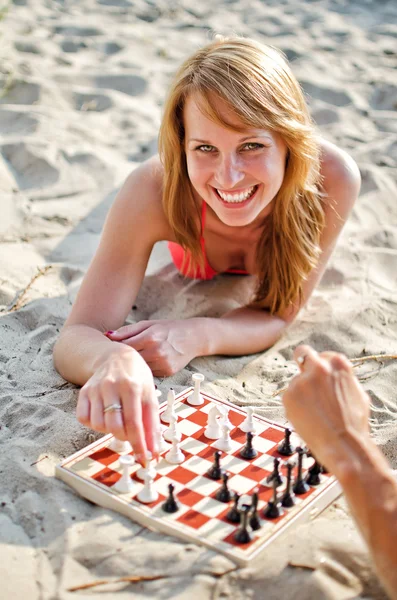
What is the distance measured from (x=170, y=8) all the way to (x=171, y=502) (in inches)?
222

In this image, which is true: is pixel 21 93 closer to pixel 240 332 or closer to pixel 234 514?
pixel 240 332

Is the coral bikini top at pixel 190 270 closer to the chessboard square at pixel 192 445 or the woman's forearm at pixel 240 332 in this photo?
the woman's forearm at pixel 240 332

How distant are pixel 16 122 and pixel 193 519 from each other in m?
3.16

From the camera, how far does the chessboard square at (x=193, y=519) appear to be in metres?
1.77

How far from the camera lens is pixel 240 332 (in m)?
2.78

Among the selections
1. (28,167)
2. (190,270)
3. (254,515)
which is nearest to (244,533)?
(254,515)

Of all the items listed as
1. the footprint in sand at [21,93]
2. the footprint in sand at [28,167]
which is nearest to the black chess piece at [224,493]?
the footprint in sand at [28,167]

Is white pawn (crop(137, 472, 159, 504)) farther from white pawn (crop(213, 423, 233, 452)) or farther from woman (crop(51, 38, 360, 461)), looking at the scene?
white pawn (crop(213, 423, 233, 452))

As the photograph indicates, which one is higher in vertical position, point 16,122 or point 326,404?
point 326,404

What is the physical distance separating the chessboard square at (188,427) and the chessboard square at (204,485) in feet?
0.74

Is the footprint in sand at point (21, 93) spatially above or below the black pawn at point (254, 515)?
above

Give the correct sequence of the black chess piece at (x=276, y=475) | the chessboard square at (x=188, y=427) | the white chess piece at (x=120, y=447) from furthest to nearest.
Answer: the chessboard square at (x=188, y=427) → the white chess piece at (x=120, y=447) → the black chess piece at (x=276, y=475)

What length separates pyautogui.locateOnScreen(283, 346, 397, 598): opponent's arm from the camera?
1.44 meters

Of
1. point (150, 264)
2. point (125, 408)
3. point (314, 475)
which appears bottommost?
point (150, 264)
